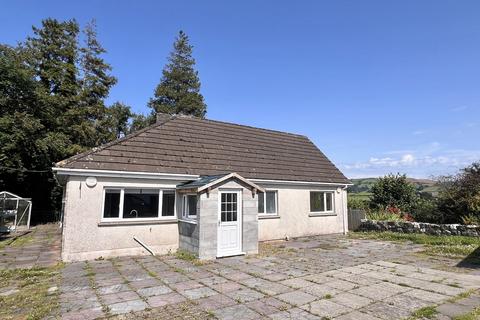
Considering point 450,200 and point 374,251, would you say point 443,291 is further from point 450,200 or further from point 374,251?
point 450,200

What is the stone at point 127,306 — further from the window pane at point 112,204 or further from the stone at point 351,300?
the window pane at point 112,204

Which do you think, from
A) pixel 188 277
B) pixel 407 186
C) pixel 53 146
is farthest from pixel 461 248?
pixel 53 146

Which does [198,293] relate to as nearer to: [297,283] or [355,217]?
[297,283]

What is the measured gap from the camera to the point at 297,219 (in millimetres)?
16188

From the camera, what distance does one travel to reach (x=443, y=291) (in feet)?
23.3

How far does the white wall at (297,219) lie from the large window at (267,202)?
253 millimetres

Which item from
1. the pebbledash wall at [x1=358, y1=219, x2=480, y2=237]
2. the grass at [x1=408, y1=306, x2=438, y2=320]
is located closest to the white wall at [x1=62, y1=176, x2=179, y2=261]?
the grass at [x1=408, y1=306, x2=438, y2=320]

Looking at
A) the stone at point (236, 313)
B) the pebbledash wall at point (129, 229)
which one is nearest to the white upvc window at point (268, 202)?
the pebbledash wall at point (129, 229)

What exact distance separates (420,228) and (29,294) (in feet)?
58.2

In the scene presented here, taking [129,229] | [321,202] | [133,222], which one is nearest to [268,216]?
[321,202]

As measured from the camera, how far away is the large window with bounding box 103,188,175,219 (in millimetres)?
11242

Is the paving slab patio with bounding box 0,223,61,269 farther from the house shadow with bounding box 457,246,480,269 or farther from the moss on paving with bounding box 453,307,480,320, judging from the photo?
the house shadow with bounding box 457,246,480,269

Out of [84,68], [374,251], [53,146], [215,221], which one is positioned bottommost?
[374,251]

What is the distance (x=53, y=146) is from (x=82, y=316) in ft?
76.2
